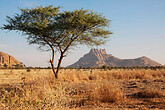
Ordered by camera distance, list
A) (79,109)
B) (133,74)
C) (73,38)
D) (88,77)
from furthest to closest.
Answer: (133,74)
(88,77)
(73,38)
(79,109)

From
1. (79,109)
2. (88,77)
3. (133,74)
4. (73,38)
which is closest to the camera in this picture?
(79,109)

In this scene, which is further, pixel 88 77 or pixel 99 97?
pixel 88 77

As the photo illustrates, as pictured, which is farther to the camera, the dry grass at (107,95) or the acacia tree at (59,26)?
the acacia tree at (59,26)

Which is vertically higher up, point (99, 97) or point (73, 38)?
point (73, 38)

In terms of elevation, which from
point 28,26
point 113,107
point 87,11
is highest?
point 87,11

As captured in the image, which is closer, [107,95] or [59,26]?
[107,95]

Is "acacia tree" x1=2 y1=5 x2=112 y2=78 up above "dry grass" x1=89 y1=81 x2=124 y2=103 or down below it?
above

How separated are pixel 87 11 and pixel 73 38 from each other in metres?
2.85

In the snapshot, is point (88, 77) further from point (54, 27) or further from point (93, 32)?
point (54, 27)

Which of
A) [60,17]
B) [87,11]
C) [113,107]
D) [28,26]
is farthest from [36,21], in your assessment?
[113,107]

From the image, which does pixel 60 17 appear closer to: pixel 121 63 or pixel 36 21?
pixel 36 21

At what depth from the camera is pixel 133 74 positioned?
60.5 ft

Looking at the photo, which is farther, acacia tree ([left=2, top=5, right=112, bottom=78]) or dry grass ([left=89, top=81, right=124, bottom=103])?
acacia tree ([left=2, top=5, right=112, bottom=78])

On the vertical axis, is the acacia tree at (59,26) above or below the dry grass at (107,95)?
above
